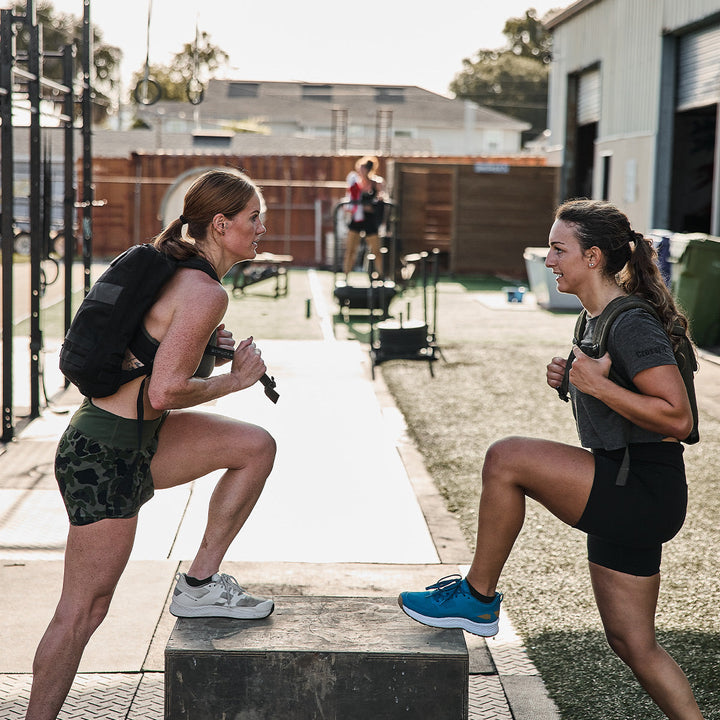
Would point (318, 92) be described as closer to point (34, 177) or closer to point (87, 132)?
point (87, 132)

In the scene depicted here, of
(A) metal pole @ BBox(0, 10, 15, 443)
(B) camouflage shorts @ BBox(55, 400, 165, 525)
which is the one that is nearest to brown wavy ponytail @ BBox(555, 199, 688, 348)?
(B) camouflage shorts @ BBox(55, 400, 165, 525)

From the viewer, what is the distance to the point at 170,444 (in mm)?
3348

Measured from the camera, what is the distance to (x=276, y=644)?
319 cm

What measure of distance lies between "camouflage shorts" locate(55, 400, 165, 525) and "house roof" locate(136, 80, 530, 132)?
58341 millimetres

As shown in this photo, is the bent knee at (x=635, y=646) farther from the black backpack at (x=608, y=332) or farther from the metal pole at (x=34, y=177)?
the metal pole at (x=34, y=177)

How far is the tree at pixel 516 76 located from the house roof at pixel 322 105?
20296mm

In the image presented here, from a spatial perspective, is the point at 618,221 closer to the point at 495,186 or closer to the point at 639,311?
the point at 639,311

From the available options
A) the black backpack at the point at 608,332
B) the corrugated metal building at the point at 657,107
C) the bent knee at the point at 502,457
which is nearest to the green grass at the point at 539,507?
the bent knee at the point at 502,457

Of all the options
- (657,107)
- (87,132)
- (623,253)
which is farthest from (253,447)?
(657,107)

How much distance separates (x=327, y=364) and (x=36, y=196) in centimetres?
426

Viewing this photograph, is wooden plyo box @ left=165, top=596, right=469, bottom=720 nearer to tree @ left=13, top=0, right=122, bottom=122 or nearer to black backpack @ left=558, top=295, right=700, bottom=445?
black backpack @ left=558, top=295, right=700, bottom=445

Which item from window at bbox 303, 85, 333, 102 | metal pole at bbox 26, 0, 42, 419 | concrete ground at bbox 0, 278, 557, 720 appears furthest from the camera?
window at bbox 303, 85, 333, 102

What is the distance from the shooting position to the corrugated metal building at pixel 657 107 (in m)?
16.0

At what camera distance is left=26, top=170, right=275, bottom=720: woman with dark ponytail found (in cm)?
311
